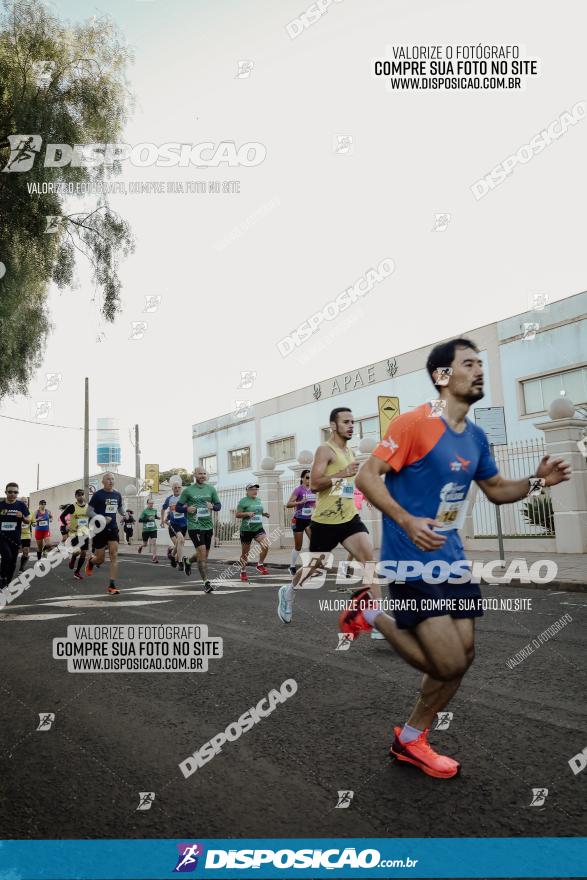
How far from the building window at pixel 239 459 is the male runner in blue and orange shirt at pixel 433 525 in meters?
38.2

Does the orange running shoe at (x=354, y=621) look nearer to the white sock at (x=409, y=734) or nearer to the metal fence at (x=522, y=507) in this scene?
the white sock at (x=409, y=734)

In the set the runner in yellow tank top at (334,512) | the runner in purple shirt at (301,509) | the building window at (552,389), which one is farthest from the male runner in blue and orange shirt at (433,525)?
the building window at (552,389)

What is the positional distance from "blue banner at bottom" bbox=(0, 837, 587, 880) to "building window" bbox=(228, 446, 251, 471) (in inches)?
1526

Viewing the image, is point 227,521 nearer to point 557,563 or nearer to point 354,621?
point 557,563

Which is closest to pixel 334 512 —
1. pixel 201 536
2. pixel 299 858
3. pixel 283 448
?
pixel 299 858

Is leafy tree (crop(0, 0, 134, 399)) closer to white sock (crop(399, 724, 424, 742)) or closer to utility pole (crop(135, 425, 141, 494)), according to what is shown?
white sock (crop(399, 724, 424, 742))

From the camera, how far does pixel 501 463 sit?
1664 cm

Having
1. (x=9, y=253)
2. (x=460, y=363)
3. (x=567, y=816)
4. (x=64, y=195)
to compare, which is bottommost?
(x=567, y=816)

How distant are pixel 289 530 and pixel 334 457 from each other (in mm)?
18939

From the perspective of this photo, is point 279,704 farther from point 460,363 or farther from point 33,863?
point 460,363

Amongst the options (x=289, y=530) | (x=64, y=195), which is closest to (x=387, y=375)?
(x=289, y=530)

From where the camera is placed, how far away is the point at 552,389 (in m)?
24.0

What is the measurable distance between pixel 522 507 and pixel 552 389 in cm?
753

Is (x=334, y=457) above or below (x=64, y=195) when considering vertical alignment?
below
